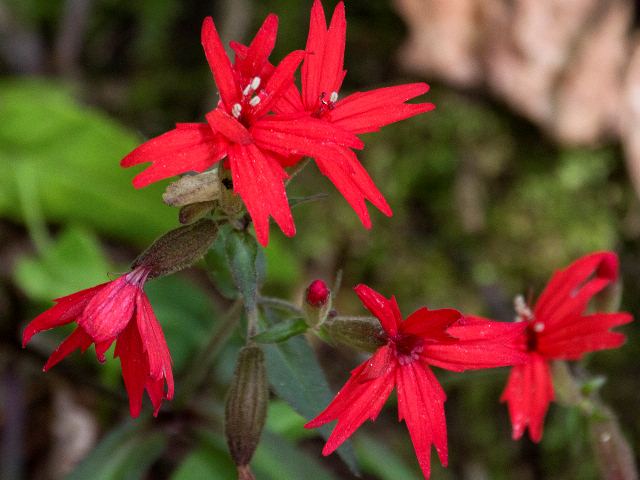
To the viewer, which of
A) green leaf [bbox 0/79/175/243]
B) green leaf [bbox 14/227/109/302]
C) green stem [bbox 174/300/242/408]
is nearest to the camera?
green stem [bbox 174/300/242/408]

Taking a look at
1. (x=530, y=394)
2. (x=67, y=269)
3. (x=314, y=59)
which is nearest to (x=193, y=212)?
(x=314, y=59)

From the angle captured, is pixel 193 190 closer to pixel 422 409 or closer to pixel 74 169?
pixel 422 409

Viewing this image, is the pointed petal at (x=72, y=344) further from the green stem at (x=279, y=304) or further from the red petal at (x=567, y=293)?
the red petal at (x=567, y=293)

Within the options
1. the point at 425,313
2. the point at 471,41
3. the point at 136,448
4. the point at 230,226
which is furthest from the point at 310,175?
the point at 425,313

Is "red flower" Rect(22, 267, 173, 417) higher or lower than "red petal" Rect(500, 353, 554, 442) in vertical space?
higher

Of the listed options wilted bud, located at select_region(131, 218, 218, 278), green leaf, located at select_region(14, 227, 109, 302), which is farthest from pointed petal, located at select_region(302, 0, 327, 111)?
green leaf, located at select_region(14, 227, 109, 302)

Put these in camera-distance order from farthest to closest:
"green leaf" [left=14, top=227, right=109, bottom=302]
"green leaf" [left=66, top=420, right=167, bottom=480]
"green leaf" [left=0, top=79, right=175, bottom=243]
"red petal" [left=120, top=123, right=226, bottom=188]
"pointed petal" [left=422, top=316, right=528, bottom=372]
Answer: "green leaf" [left=0, top=79, right=175, bottom=243]
"green leaf" [left=14, top=227, right=109, bottom=302]
"green leaf" [left=66, top=420, right=167, bottom=480]
"pointed petal" [left=422, top=316, right=528, bottom=372]
"red petal" [left=120, top=123, right=226, bottom=188]

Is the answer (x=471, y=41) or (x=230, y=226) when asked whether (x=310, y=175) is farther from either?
(x=230, y=226)

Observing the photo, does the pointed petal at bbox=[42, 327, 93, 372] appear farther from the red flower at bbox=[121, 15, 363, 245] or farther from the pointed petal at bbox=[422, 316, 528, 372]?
the pointed petal at bbox=[422, 316, 528, 372]
